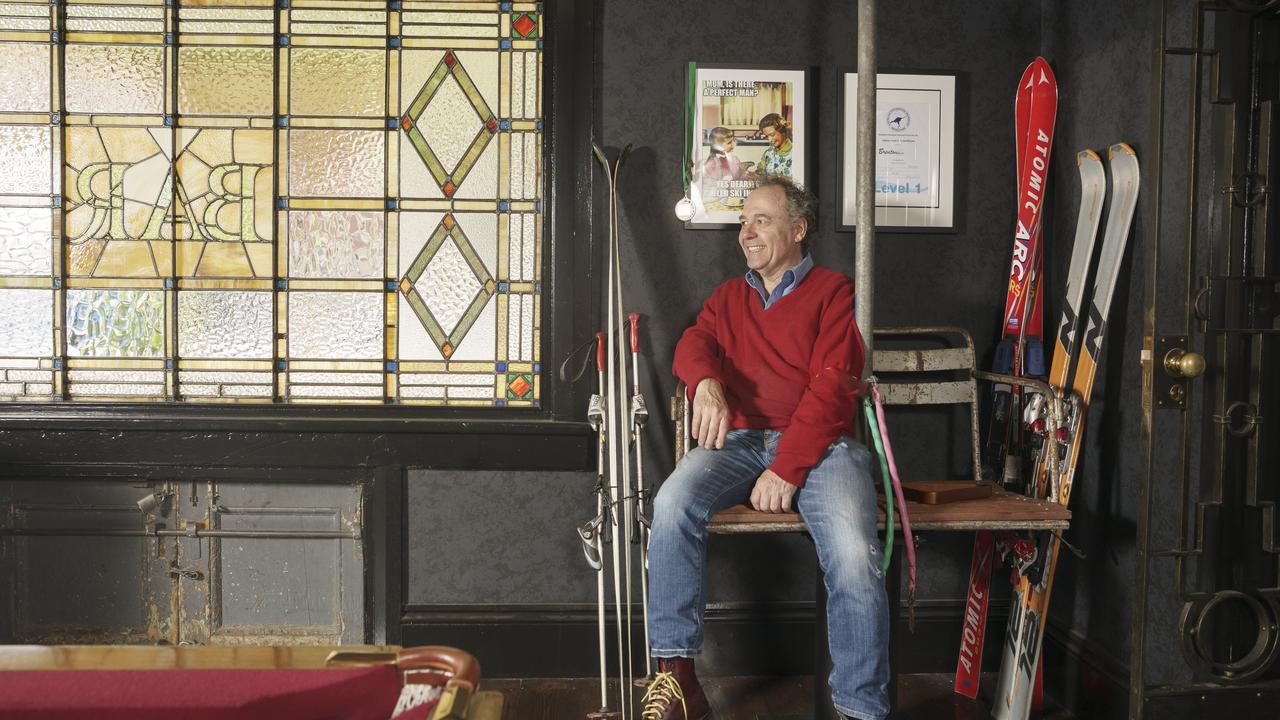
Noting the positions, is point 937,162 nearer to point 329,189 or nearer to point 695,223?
point 695,223

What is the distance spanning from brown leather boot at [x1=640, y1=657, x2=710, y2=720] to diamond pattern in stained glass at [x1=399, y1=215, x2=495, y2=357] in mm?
1243

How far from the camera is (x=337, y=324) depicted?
2977mm

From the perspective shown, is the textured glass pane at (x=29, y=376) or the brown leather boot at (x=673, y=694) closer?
the brown leather boot at (x=673, y=694)

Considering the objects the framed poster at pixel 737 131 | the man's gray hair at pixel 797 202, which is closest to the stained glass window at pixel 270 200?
the framed poster at pixel 737 131

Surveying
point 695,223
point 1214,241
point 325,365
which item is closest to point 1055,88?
point 1214,241

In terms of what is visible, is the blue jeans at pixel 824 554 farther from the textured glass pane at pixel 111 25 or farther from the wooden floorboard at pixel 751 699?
the textured glass pane at pixel 111 25

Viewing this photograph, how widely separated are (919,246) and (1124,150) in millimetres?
653

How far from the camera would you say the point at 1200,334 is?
224cm

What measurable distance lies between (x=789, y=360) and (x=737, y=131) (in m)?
0.82

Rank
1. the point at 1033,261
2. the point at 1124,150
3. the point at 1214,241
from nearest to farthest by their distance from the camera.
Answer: the point at 1214,241
the point at 1124,150
the point at 1033,261

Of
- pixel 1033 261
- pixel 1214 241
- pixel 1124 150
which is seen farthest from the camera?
pixel 1033 261

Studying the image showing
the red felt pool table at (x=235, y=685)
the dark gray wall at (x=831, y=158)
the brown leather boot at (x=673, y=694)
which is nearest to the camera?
the red felt pool table at (x=235, y=685)

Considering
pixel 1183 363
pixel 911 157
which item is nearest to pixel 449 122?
pixel 911 157

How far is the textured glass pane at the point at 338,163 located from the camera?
9.64ft
